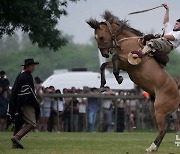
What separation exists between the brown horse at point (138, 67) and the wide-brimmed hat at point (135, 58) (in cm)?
14

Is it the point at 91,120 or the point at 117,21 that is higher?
the point at 117,21

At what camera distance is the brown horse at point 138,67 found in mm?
17625

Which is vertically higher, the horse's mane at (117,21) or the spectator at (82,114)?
the horse's mane at (117,21)

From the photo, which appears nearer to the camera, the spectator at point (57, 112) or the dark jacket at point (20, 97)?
the dark jacket at point (20, 97)

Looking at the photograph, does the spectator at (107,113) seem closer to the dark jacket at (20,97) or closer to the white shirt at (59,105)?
the white shirt at (59,105)

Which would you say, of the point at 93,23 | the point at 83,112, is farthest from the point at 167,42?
the point at 83,112

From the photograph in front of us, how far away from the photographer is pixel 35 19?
94.0 ft

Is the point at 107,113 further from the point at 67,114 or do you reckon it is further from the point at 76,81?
the point at 76,81

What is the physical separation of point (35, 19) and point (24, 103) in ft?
36.3

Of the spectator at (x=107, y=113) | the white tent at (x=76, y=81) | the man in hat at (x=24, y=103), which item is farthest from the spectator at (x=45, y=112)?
the man in hat at (x=24, y=103)

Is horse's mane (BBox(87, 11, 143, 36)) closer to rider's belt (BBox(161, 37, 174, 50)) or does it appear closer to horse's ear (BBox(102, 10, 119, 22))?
horse's ear (BBox(102, 10, 119, 22))

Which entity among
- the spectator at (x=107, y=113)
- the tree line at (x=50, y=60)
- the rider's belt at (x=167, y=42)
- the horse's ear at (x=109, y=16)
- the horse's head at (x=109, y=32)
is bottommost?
the spectator at (x=107, y=113)

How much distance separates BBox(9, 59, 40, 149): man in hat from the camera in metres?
17.9

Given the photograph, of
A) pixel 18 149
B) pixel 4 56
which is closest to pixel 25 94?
pixel 18 149
